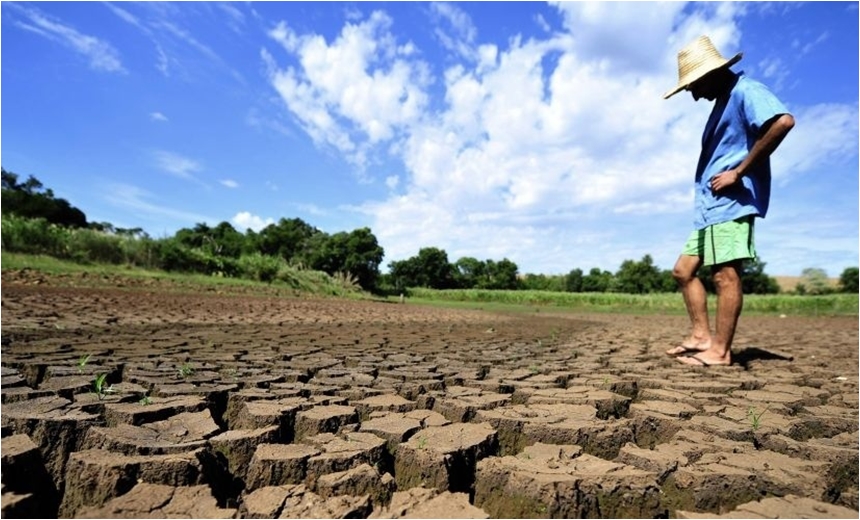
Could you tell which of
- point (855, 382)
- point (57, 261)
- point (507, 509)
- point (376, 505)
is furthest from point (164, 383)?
point (57, 261)

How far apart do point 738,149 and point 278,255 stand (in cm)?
2414

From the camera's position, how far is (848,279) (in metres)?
52.5

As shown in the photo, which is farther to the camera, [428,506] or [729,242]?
[729,242]

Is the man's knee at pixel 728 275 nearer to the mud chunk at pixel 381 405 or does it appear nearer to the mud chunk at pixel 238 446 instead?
the mud chunk at pixel 381 405

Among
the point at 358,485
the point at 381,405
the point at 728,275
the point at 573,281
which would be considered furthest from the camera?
the point at 573,281

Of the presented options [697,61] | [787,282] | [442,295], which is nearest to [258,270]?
[697,61]

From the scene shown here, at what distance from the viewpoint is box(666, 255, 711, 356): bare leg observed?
3904 mm

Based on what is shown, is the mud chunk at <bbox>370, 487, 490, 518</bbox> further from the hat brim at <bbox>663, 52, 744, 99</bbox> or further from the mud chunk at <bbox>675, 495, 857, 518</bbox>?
the hat brim at <bbox>663, 52, 744, 99</bbox>

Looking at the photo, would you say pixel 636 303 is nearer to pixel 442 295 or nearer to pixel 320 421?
pixel 442 295

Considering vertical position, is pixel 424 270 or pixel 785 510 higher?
pixel 424 270

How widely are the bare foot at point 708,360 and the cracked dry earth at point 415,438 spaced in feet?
0.53

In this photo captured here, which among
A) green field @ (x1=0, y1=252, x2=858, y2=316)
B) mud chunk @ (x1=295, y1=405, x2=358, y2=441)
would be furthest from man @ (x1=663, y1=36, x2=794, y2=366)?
green field @ (x1=0, y1=252, x2=858, y2=316)

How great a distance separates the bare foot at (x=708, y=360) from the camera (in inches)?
141

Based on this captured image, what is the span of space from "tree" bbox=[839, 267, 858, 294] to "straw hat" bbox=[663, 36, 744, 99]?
197 feet
